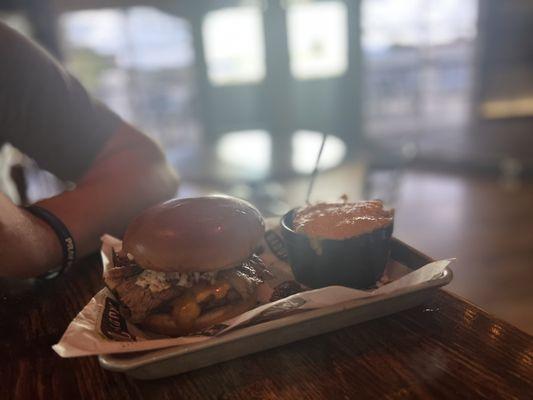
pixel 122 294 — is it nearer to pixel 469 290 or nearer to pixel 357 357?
pixel 357 357

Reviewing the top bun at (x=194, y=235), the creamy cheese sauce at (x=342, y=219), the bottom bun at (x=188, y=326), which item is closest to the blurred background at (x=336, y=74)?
the creamy cheese sauce at (x=342, y=219)

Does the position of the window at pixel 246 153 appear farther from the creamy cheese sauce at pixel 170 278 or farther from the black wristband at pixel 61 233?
the creamy cheese sauce at pixel 170 278

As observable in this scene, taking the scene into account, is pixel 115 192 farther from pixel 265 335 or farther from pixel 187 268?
pixel 265 335

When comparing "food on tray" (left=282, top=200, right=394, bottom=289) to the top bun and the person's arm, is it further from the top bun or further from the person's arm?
the person's arm

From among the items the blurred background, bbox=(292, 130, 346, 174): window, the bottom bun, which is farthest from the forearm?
the blurred background

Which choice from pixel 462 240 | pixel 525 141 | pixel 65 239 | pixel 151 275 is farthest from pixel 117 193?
pixel 525 141

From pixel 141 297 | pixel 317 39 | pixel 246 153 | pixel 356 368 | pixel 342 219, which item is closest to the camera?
pixel 356 368

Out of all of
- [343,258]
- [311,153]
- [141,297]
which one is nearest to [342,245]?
[343,258]
